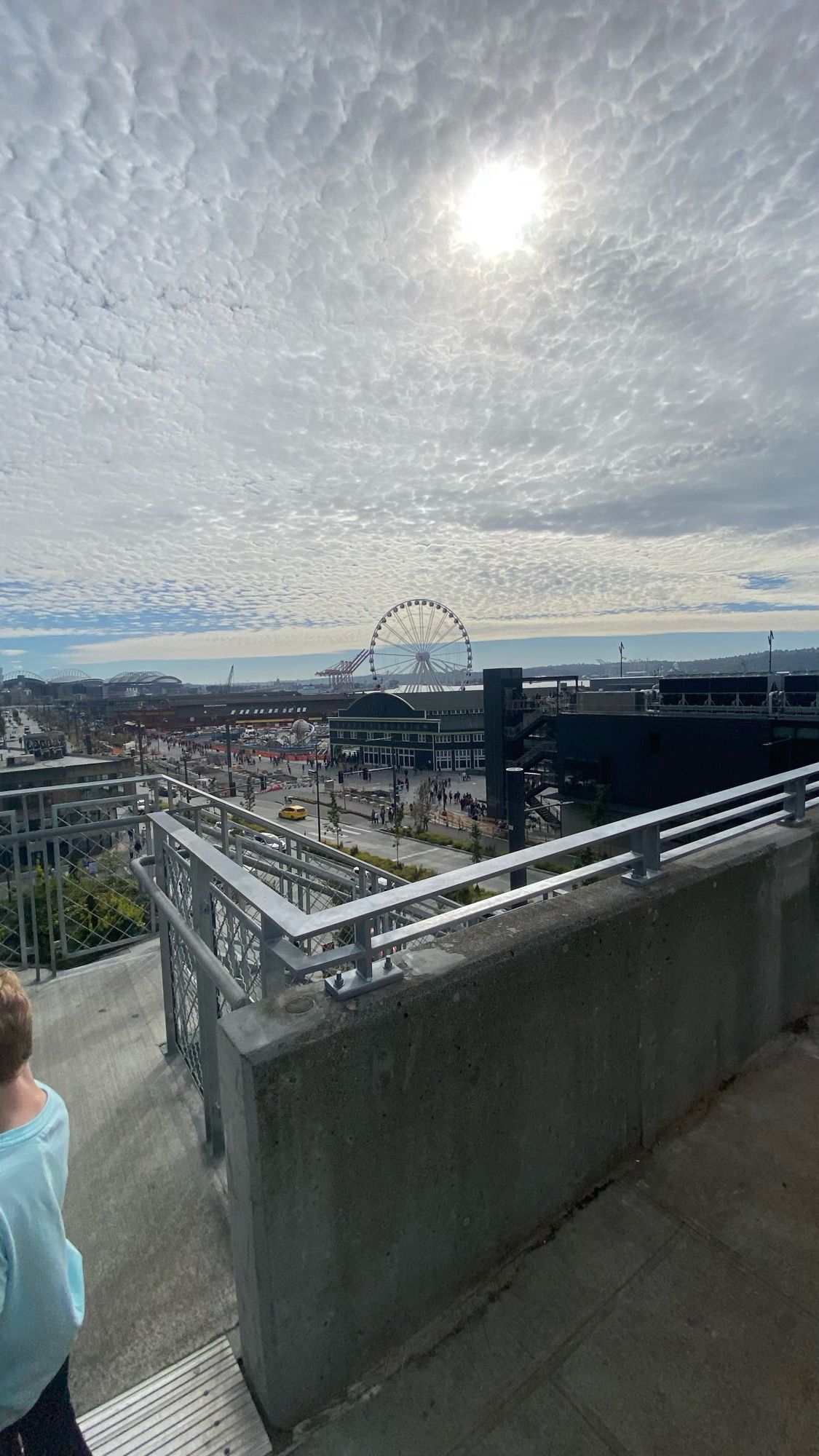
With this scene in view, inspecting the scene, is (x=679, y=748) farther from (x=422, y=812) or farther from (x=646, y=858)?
(x=646, y=858)

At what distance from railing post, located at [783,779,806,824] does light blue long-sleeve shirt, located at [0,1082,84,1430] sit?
12.0 ft

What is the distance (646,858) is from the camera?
2648 millimetres

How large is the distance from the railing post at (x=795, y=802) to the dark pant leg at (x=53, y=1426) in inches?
148

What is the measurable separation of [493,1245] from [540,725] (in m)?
35.7

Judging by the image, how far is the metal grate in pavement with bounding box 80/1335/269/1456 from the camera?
1.65 m

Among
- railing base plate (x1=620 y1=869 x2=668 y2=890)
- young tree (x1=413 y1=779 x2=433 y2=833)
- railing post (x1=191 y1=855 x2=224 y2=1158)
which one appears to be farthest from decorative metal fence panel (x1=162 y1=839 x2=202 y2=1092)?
young tree (x1=413 y1=779 x2=433 y2=833)

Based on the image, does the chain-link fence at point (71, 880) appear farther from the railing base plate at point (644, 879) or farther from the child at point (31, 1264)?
the railing base plate at point (644, 879)

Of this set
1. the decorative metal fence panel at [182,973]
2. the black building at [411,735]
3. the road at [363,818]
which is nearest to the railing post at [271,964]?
the decorative metal fence panel at [182,973]

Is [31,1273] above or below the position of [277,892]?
below

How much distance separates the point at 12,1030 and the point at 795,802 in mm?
3800

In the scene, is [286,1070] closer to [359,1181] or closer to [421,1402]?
[359,1181]

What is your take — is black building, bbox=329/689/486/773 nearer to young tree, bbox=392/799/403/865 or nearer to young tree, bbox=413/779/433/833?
young tree, bbox=392/799/403/865

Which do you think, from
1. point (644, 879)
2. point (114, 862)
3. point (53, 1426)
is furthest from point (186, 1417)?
point (114, 862)

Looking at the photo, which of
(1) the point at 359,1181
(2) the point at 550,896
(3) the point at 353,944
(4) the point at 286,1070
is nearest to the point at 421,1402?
(1) the point at 359,1181
